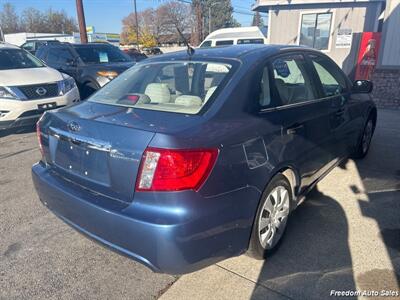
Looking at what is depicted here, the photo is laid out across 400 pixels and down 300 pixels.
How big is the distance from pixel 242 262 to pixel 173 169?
116cm

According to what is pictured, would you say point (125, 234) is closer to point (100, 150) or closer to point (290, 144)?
point (100, 150)

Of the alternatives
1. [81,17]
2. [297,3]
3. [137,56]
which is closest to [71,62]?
[297,3]

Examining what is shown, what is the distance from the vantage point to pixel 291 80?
2.93m

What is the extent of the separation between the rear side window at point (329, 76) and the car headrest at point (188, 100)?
149 cm

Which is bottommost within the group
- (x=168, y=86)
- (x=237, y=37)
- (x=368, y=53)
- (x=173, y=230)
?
(x=173, y=230)

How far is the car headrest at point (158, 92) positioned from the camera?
2.60 m

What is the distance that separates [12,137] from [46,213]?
363cm

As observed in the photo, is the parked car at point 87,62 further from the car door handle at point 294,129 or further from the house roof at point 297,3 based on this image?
the house roof at point 297,3

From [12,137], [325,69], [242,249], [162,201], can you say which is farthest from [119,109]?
[12,137]

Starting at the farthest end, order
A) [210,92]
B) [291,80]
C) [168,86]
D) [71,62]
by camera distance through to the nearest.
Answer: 1. [71,62]
2. [291,80]
3. [168,86]
4. [210,92]

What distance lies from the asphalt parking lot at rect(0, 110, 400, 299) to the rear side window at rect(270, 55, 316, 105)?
46.7 inches

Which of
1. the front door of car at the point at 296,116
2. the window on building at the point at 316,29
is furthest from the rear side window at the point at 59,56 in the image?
the window on building at the point at 316,29

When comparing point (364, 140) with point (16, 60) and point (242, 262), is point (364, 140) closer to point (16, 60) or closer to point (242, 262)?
point (242, 262)

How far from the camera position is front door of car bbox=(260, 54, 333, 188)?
7.77 feet
